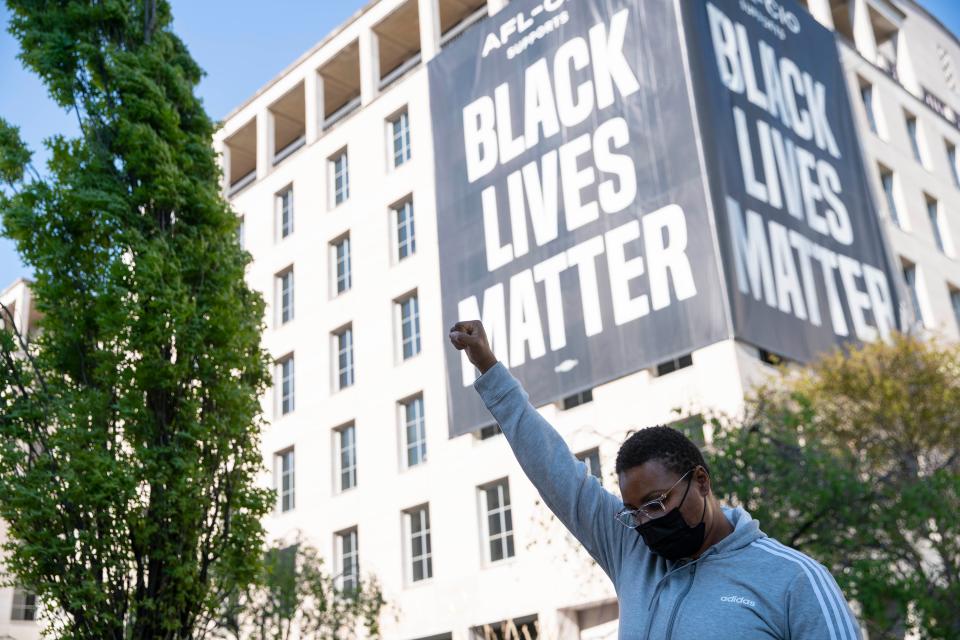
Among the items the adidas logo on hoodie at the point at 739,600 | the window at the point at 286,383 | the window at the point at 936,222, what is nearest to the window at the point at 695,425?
the adidas logo on hoodie at the point at 739,600

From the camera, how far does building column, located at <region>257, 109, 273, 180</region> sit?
39.7 meters

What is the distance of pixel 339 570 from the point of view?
30.9 metres

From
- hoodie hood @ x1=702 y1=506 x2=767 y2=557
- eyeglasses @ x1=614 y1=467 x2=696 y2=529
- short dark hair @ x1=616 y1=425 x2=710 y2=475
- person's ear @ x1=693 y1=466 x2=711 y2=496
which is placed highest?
short dark hair @ x1=616 y1=425 x2=710 y2=475

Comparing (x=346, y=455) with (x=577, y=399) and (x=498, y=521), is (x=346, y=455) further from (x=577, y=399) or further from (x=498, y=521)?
(x=577, y=399)

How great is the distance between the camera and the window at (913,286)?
31.6 m

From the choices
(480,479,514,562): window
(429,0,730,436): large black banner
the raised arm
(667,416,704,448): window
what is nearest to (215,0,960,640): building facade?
(480,479,514,562): window

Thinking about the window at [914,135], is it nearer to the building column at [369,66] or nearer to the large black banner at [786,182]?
the large black banner at [786,182]

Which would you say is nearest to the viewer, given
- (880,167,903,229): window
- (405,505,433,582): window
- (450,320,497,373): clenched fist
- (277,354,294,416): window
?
(450,320,497,373): clenched fist

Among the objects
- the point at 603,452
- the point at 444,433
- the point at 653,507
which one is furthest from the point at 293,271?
the point at 653,507

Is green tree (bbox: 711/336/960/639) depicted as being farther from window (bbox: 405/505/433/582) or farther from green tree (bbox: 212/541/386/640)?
window (bbox: 405/505/433/582)

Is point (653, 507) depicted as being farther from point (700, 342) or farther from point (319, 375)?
point (319, 375)

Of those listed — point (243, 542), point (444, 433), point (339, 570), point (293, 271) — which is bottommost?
point (243, 542)

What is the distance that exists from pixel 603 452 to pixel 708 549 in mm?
21202

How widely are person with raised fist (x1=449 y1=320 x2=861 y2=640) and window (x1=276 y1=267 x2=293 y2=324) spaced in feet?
109
